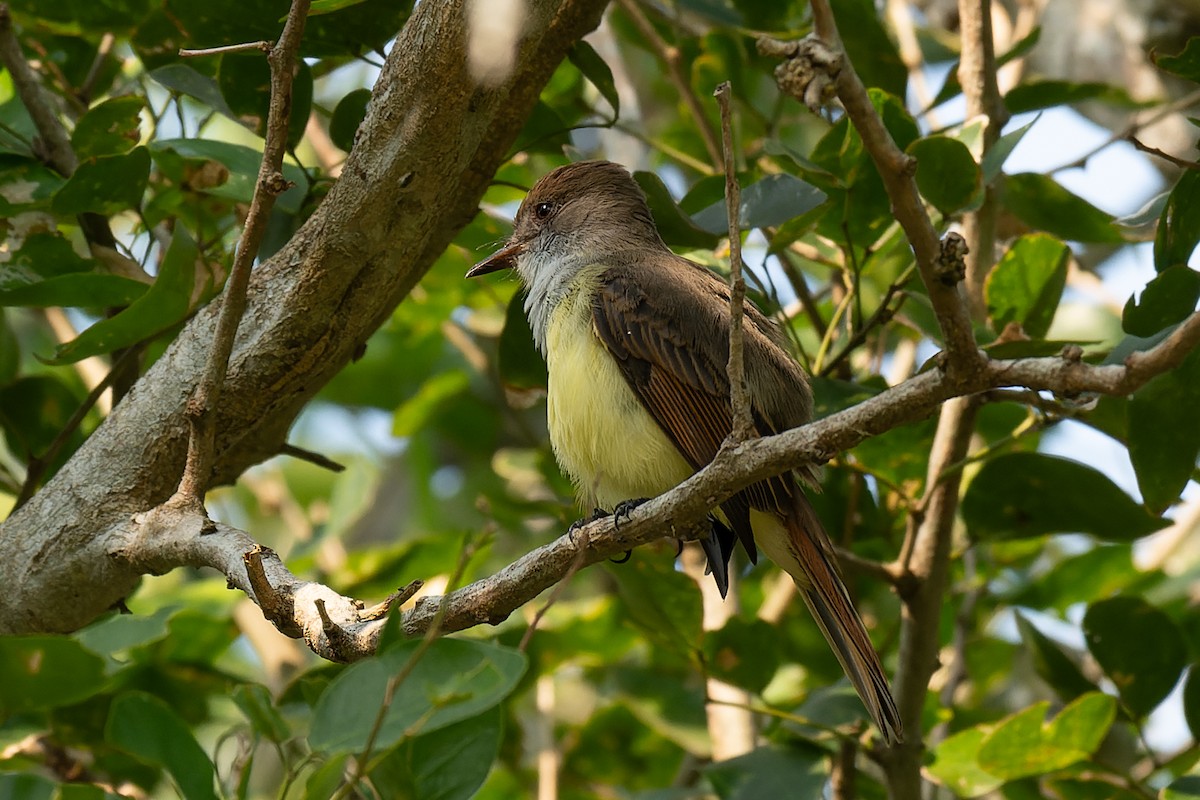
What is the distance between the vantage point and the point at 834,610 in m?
3.47

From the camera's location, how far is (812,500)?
168 inches

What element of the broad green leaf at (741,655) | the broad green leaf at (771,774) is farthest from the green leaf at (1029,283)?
the broad green leaf at (771,774)

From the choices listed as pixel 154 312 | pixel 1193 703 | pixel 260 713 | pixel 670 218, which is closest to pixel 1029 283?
pixel 670 218

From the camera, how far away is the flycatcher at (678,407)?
11.3ft

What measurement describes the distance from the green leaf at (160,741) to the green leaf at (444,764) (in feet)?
0.96

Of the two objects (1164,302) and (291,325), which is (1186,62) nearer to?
(1164,302)

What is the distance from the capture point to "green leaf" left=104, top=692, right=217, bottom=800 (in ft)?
7.23

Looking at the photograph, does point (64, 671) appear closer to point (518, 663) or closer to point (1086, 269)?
point (518, 663)

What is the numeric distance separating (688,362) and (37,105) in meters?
1.88

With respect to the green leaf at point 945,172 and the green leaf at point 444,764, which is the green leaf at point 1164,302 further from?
the green leaf at point 444,764

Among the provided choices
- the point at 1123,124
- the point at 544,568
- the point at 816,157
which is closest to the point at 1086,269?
the point at 1123,124

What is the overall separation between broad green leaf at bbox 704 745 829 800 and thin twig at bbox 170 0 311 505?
5.09 feet

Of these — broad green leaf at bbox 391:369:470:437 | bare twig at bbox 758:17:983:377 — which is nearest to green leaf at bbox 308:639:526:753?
bare twig at bbox 758:17:983:377

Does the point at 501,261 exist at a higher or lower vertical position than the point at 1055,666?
higher
